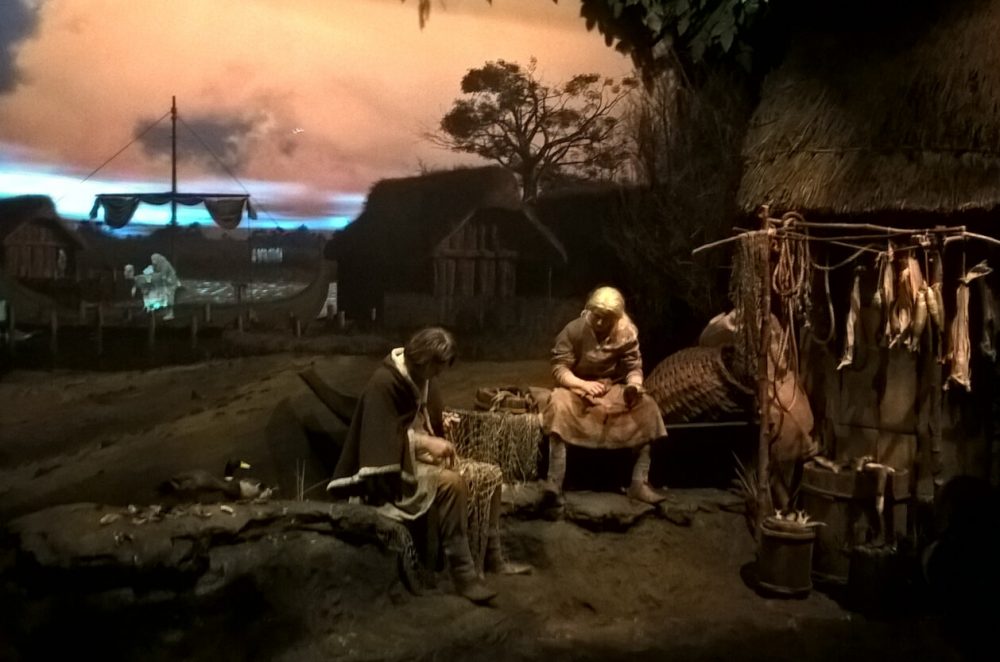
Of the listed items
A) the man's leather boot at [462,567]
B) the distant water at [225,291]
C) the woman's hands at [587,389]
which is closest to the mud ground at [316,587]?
the man's leather boot at [462,567]

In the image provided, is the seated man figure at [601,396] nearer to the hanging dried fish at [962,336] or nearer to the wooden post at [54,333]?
the hanging dried fish at [962,336]

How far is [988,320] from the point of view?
5715 mm

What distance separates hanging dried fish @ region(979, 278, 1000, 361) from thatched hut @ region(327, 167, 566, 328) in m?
2.96

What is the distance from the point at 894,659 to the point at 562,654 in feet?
5.88

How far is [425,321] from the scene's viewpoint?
6.84 metres

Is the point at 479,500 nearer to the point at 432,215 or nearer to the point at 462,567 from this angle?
the point at 462,567

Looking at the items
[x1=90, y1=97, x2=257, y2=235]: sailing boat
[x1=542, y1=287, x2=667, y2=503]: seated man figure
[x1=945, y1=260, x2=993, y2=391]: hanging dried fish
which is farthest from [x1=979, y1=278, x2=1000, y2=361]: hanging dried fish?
[x1=90, y1=97, x2=257, y2=235]: sailing boat

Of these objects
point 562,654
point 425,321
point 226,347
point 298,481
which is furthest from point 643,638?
point 226,347

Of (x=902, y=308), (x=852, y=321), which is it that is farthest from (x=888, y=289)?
(x=852, y=321)

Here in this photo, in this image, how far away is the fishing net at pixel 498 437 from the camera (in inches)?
239

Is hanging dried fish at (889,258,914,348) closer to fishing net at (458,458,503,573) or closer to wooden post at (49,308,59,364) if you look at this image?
fishing net at (458,458,503,573)

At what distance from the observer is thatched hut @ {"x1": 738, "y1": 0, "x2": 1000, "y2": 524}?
5.71 metres

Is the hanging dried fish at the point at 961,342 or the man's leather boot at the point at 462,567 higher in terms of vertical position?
the hanging dried fish at the point at 961,342

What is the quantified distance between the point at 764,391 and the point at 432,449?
209 cm
